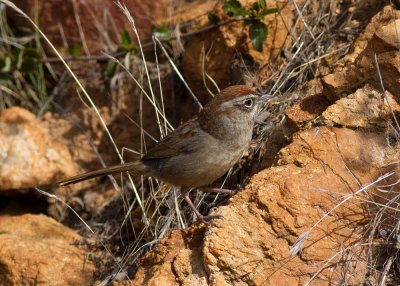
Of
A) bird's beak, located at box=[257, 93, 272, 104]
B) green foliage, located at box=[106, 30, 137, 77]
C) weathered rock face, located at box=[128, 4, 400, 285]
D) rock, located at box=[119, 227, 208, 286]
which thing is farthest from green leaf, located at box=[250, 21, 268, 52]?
rock, located at box=[119, 227, 208, 286]

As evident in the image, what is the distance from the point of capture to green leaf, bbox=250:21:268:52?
6.37m

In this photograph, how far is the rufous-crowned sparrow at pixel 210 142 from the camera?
5383 millimetres

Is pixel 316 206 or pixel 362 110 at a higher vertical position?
pixel 362 110

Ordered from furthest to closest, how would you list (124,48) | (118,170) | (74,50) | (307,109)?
(74,50)
(124,48)
(118,170)
(307,109)

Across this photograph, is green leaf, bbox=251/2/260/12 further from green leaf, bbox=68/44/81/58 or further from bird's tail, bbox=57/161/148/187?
green leaf, bbox=68/44/81/58

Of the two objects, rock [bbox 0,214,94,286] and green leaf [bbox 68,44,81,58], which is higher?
green leaf [bbox 68,44,81,58]

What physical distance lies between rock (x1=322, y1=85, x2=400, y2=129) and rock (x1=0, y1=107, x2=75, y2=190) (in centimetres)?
341

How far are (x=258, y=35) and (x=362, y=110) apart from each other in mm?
1883

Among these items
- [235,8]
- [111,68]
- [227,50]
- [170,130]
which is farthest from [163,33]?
[170,130]

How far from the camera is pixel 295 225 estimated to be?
4246 millimetres

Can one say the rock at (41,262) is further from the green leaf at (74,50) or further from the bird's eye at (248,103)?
the green leaf at (74,50)

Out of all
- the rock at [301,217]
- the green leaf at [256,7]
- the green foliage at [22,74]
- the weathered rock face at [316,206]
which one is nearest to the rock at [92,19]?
the green foliage at [22,74]

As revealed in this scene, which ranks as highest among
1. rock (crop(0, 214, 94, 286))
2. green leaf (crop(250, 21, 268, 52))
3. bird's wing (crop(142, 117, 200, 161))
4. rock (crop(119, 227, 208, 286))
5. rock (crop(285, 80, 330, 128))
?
green leaf (crop(250, 21, 268, 52))

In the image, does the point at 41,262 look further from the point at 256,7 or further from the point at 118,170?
the point at 256,7
